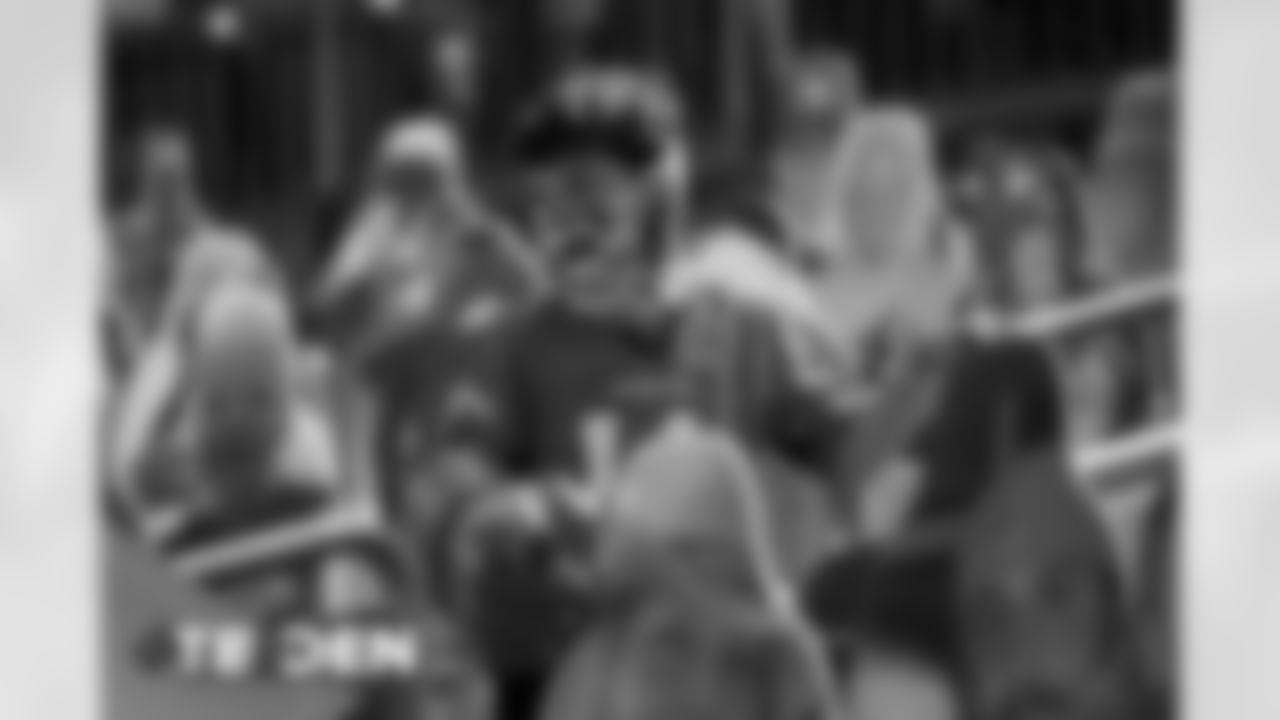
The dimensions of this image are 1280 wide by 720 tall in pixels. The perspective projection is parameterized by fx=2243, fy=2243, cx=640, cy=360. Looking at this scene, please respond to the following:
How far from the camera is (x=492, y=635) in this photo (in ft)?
8.38

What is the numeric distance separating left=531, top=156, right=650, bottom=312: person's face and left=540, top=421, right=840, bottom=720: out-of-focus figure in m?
0.18

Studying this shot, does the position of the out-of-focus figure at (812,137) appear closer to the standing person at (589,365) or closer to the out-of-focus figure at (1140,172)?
the standing person at (589,365)

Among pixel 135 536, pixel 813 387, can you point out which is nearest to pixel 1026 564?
pixel 813 387

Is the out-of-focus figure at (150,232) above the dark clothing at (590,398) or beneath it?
above

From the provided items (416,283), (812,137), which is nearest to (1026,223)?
(812,137)

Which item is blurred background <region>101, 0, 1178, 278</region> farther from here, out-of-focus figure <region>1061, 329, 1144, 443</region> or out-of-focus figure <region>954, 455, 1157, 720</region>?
out-of-focus figure <region>954, 455, 1157, 720</region>

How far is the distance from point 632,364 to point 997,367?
41 centimetres

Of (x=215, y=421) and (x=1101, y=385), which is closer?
(x=1101, y=385)

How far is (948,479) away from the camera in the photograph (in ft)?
8.20

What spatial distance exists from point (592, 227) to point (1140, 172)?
613 mm

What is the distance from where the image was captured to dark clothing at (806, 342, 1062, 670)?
249 centimetres

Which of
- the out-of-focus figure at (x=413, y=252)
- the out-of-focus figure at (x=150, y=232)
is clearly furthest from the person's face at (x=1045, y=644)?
the out-of-focus figure at (x=150, y=232)

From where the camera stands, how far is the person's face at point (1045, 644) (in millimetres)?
2475

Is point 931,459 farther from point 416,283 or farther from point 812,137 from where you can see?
point 416,283
